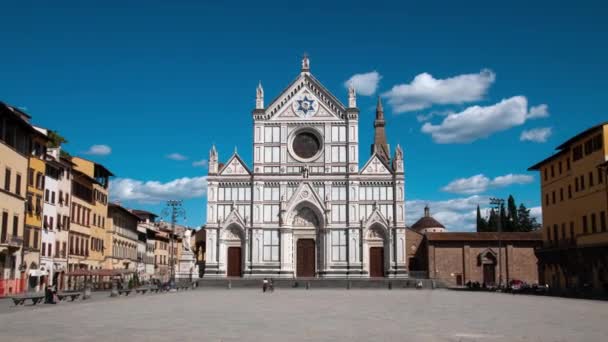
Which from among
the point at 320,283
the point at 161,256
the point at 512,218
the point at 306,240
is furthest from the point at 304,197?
the point at 512,218

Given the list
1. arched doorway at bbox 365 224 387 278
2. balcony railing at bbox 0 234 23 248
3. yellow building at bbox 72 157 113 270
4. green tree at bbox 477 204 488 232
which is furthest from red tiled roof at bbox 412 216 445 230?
balcony railing at bbox 0 234 23 248

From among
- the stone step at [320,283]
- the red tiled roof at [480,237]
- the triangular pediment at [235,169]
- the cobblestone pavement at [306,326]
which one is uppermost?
the triangular pediment at [235,169]

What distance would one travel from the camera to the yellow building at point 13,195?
42.8m

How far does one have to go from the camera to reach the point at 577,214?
2125 inches

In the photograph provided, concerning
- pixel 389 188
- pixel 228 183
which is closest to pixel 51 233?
pixel 228 183

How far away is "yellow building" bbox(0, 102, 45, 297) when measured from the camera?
42.8 metres

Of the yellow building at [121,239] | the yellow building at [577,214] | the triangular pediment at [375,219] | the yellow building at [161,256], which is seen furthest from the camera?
the yellow building at [161,256]

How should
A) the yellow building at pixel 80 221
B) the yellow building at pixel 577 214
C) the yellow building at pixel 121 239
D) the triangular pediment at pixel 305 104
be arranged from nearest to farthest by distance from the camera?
the yellow building at pixel 577 214, the yellow building at pixel 80 221, the yellow building at pixel 121 239, the triangular pediment at pixel 305 104

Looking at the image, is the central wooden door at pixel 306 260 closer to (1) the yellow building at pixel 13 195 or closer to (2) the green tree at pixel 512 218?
(1) the yellow building at pixel 13 195

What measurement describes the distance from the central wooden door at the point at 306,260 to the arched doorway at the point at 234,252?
6.47 meters

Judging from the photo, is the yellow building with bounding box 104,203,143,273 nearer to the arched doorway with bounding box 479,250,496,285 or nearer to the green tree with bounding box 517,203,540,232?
the arched doorway with bounding box 479,250,496,285

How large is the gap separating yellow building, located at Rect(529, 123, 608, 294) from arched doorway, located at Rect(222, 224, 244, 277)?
1239 inches

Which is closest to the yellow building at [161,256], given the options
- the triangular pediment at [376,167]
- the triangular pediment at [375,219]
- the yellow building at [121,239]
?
the yellow building at [121,239]

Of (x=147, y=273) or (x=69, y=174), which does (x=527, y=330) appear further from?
(x=147, y=273)
